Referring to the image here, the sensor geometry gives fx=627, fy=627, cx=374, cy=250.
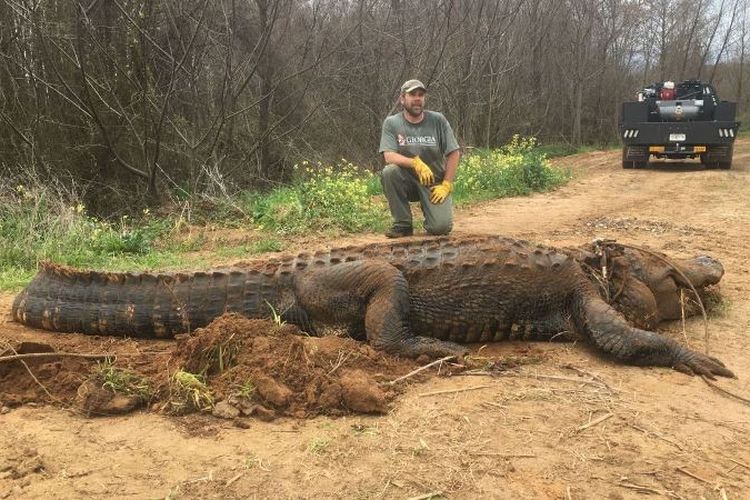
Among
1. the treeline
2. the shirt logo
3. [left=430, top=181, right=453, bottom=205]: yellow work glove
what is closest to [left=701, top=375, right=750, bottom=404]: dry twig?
[left=430, top=181, right=453, bottom=205]: yellow work glove

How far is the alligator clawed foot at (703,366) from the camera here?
144 inches

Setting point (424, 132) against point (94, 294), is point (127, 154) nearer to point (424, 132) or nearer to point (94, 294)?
point (424, 132)

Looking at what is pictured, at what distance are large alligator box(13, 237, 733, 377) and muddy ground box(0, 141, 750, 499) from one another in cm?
14

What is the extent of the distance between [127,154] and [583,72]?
828 inches

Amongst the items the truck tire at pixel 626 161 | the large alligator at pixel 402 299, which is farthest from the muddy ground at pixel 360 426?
the truck tire at pixel 626 161

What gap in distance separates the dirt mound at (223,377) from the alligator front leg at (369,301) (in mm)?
247

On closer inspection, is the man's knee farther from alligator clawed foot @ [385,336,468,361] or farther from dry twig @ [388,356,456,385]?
dry twig @ [388,356,456,385]

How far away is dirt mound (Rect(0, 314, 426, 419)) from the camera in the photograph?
2941 mm

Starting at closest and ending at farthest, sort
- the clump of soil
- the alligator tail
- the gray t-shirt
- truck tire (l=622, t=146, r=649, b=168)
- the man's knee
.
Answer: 1. the clump of soil
2. the alligator tail
3. the gray t-shirt
4. the man's knee
5. truck tire (l=622, t=146, r=649, b=168)

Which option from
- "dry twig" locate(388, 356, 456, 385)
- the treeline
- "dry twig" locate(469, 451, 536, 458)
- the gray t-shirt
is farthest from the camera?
the treeline

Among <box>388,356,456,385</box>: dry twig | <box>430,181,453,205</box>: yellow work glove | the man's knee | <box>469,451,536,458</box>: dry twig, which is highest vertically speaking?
the man's knee

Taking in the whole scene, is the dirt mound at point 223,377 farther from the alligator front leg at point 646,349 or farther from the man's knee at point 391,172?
the man's knee at point 391,172

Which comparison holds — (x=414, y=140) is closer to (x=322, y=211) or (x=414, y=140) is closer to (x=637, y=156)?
(x=322, y=211)

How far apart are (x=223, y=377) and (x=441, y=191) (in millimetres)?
4118
